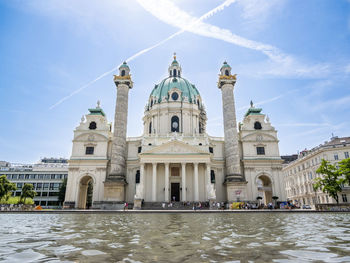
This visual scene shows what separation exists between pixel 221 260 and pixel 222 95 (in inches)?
1811

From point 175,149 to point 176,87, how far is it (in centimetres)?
1898

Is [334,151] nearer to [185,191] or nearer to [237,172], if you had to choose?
[237,172]

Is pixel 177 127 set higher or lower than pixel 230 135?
higher

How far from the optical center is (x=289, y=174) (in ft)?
233

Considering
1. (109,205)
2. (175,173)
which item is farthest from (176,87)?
(109,205)

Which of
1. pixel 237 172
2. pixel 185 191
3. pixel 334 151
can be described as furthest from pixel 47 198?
pixel 334 151

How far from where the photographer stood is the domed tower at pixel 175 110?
181 feet

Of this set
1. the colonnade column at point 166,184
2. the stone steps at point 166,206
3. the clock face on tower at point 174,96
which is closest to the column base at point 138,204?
the stone steps at point 166,206

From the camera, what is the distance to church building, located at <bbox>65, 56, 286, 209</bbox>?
144 ft

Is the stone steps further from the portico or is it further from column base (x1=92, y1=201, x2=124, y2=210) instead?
column base (x1=92, y1=201, x2=124, y2=210)

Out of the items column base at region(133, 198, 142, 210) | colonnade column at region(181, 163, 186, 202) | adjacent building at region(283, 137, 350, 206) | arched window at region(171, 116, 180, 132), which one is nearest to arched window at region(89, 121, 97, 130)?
arched window at region(171, 116, 180, 132)

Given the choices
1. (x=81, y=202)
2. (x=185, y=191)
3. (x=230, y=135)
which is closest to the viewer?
(x=185, y=191)

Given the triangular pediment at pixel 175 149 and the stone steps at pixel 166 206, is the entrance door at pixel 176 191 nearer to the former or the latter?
the stone steps at pixel 166 206

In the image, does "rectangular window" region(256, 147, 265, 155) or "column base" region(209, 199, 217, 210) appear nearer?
"column base" region(209, 199, 217, 210)
